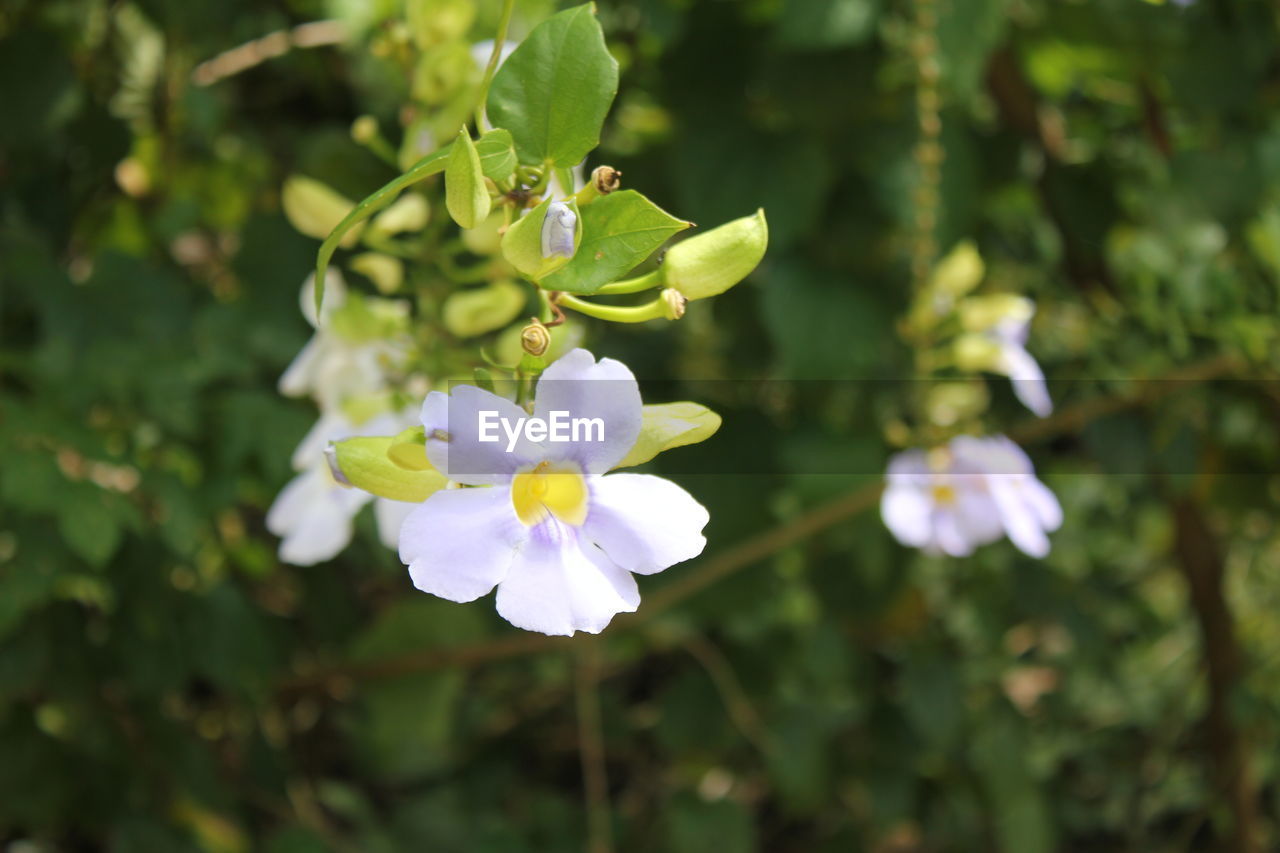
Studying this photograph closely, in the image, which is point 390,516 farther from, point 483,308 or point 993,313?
point 993,313

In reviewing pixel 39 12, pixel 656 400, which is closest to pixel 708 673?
pixel 656 400

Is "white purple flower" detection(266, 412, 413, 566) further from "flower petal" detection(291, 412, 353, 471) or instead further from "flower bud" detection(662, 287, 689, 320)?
"flower bud" detection(662, 287, 689, 320)

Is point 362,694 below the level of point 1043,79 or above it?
below

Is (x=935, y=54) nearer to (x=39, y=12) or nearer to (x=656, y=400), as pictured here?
(x=656, y=400)

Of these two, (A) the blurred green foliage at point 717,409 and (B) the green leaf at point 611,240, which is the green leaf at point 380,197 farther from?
(A) the blurred green foliage at point 717,409

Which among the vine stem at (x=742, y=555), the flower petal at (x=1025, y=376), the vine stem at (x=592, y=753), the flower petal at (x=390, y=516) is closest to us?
the flower petal at (x=390, y=516)

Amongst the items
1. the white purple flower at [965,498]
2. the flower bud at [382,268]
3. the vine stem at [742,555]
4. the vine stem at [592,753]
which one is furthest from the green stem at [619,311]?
the vine stem at [592,753]
